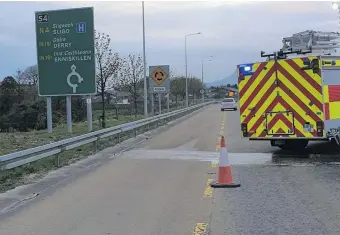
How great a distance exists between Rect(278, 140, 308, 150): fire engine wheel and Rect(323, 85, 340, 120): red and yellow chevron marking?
1.81 meters

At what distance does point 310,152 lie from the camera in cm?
1362

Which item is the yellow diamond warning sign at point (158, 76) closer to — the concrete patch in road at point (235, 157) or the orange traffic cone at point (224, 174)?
the concrete patch in road at point (235, 157)

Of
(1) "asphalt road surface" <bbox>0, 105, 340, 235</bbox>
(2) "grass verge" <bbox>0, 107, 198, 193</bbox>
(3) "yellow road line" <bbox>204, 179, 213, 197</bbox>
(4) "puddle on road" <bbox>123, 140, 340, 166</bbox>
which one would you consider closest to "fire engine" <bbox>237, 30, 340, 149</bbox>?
(4) "puddle on road" <bbox>123, 140, 340, 166</bbox>

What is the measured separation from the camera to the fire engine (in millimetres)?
12086

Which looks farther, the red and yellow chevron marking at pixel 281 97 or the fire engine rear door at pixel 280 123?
the fire engine rear door at pixel 280 123

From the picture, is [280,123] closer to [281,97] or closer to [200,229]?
[281,97]

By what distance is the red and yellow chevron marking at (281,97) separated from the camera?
12.2m

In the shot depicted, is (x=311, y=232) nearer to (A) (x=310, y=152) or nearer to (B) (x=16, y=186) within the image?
(B) (x=16, y=186)

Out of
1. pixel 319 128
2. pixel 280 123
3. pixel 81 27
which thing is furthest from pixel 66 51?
pixel 319 128

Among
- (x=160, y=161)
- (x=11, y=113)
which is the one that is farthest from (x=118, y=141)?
(x=11, y=113)

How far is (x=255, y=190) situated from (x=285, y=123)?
15.4 feet

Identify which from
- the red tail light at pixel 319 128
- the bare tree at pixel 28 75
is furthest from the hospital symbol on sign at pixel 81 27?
the bare tree at pixel 28 75

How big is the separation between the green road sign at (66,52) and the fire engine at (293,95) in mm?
7365

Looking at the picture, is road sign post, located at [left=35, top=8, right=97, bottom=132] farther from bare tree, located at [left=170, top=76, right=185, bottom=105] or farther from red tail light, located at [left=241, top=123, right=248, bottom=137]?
bare tree, located at [left=170, top=76, right=185, bottom=105]
